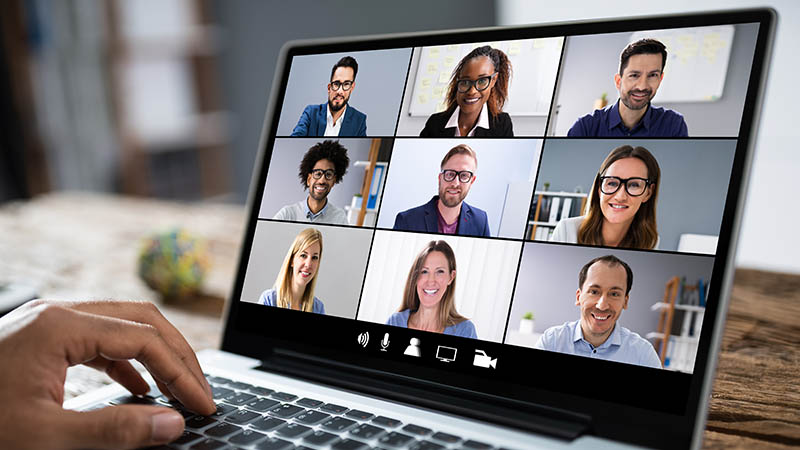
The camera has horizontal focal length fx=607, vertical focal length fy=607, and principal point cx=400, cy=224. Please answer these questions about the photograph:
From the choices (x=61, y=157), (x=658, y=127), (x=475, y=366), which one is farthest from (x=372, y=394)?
(x=61, y=157)

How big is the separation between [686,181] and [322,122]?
369 mm

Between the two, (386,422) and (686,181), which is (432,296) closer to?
(386,422)

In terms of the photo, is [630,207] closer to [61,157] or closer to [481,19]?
[481,19]

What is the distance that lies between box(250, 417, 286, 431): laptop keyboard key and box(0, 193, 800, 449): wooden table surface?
280 millimetres

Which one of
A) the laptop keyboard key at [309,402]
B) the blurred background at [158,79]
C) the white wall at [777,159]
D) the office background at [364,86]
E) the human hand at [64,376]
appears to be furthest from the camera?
the blurred background at [158,79]

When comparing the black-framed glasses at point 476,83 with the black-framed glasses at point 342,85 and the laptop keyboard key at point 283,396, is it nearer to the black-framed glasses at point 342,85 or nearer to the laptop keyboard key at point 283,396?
the black-framed glasses at point 342,85

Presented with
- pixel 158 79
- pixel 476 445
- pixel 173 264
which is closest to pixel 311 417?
pixel 476 445

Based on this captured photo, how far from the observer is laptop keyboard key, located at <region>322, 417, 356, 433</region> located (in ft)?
1.58

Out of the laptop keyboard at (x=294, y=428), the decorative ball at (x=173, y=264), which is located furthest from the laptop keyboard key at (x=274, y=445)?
the decorative ball at (x=173, y=264)

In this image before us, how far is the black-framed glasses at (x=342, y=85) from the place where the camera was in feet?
2.18

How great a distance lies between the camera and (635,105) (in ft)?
1.70

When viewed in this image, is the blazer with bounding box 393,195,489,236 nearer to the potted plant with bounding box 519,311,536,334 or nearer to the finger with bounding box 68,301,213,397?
the potted plant with bounding box 519,311,536,334

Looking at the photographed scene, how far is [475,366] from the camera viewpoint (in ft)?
1.72

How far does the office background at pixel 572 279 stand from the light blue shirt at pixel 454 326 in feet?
0.12
